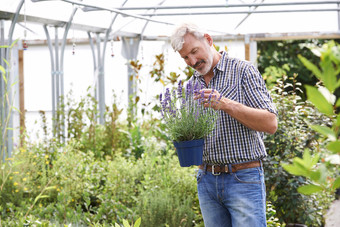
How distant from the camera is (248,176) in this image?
1923mm

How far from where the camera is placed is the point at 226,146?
1.95 meters

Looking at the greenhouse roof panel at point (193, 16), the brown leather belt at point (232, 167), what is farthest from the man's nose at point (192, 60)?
the greenhouse roof panel at point (193, 16)

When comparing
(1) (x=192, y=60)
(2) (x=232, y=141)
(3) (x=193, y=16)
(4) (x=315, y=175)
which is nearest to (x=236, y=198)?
(2) (x=232, y=141)

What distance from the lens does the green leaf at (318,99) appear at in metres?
0.50

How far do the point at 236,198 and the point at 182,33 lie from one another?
0.69 meters

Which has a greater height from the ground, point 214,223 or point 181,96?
point 181,96

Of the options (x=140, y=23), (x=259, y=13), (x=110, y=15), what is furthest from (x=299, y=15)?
(x=110, y=15)

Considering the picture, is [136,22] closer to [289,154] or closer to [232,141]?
[289,154]

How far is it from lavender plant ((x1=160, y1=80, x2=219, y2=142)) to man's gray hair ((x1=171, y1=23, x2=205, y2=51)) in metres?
0.20

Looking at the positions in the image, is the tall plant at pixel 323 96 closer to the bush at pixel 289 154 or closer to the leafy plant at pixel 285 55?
the bush at pixel 289 154

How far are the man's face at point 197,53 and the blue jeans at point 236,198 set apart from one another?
1.47 ft

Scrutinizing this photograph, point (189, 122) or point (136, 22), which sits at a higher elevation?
point (136, 22)

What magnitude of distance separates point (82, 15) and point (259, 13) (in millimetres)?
3299

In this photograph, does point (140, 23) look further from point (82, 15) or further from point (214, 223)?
point (214, 223)
